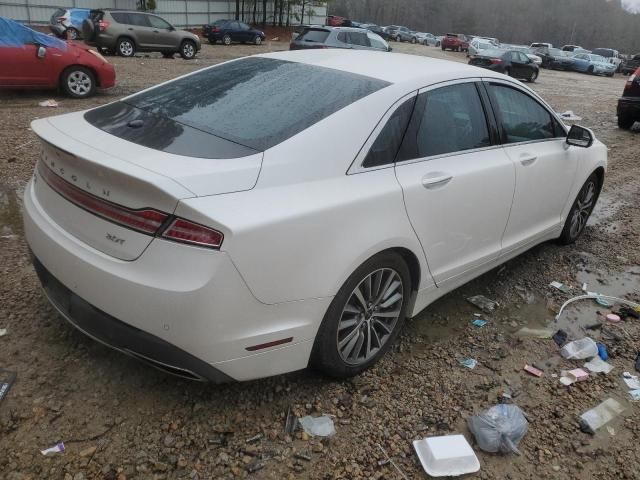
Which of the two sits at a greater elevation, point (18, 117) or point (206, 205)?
point (206, 205)

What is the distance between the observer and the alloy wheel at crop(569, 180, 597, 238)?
485cm

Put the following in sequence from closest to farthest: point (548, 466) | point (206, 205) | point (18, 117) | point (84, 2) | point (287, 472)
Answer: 1. point (206, 205)
2. point (287, 472)
3. point (548, 466)
4. point (18, 117)
5. point (84, 2)

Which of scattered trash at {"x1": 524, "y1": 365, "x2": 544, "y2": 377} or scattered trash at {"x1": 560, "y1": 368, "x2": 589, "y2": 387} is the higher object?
scattered trash at {"x1": 560, "y1": 368, "x2": 589, "y2": 387}

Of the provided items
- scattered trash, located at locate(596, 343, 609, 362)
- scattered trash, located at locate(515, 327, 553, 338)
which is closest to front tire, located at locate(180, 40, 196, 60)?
scattered trash, located at locate(515, 327, 553, 338)

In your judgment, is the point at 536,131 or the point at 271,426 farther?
the point at 536,131

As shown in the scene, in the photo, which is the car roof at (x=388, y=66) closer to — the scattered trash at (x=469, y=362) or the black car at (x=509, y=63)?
the scattered trash at (x=469, y=362)

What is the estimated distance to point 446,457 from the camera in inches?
95.7

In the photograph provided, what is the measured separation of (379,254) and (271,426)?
0.98 meters

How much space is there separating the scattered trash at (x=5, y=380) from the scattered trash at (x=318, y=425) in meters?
1.42

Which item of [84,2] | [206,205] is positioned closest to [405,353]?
[206,205]

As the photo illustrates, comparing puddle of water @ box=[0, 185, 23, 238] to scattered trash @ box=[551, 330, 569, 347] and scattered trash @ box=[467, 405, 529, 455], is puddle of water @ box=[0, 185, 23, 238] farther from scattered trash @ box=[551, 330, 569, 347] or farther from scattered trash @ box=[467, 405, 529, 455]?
scattered trash @ box=[551, 330, 569, 347]

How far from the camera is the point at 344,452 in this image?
2467mm

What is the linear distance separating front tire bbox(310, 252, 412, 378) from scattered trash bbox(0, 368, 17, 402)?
148 cm

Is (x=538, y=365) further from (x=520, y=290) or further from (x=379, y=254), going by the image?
(x=379, y=254)
